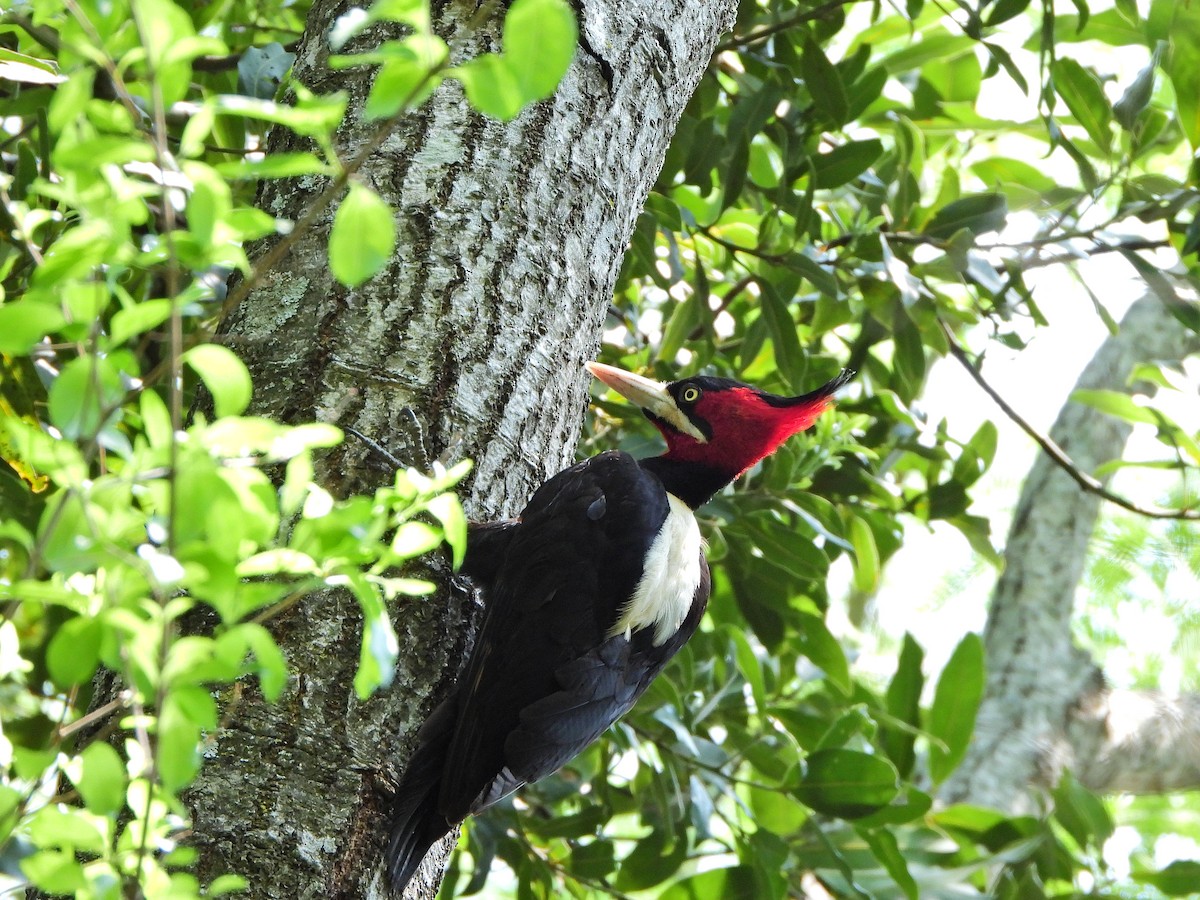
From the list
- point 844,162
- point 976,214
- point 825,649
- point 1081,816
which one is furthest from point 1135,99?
point 1081,816

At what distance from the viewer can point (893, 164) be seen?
9.66ft

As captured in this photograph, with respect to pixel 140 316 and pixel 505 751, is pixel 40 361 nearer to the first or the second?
pixel 505 751

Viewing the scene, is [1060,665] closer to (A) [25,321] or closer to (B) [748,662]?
(B) [748,662]

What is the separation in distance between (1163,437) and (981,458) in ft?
1.52

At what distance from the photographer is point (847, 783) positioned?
244cm

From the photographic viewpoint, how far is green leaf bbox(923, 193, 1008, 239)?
8.50 feet

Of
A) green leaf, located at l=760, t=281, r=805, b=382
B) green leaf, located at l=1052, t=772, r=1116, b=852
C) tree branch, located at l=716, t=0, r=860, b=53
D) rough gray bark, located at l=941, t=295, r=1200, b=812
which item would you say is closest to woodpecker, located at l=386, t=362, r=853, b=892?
green leaf, located at l=760, t=281, r=805, b=382

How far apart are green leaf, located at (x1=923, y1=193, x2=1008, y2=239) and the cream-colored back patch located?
3.13ft

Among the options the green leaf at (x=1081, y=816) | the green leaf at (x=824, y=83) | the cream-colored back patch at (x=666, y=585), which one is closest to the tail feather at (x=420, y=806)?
the cream-colored back patch at (x=666, y=585)

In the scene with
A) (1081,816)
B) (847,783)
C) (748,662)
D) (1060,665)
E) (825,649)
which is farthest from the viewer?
(1060,665)

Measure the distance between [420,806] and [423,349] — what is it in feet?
2.12

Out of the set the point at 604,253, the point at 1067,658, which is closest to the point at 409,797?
the point at 604,253

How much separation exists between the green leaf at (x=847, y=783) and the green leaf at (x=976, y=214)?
1175mm

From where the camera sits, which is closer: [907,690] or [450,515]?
[450,515]
